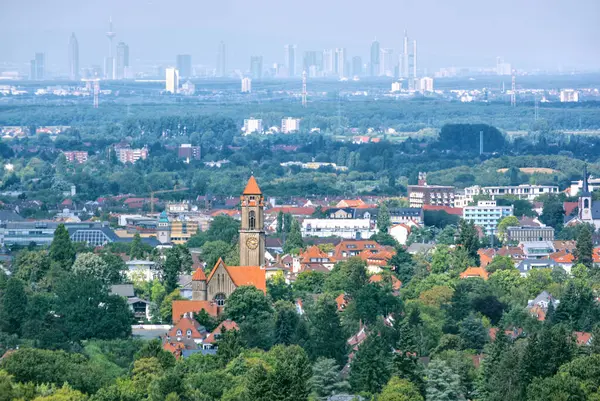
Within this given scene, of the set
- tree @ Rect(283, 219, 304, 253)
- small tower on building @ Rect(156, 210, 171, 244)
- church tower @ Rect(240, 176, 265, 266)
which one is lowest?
small tower on building @ Rect(156, 210, 171, 244)

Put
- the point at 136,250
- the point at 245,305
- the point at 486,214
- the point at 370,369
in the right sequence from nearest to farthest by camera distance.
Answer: the point at 370,369
the point at 245,305
the point at 136,250
the point at 486,214

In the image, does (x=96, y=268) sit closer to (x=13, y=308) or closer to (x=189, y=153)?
(x=13, y=308)

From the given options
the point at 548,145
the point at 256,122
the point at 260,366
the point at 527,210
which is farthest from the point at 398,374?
the point at 256,122

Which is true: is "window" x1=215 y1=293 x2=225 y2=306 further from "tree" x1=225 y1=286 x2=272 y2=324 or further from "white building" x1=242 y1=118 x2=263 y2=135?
"white building" x1=242 y1=118 x2=263 y2=135

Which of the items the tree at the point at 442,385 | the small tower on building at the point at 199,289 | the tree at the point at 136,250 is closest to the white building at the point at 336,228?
the tree at the point at 136,250

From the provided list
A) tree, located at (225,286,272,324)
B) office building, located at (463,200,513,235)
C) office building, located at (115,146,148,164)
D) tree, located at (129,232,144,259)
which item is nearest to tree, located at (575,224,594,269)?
tree, located at (129,232,144,259)

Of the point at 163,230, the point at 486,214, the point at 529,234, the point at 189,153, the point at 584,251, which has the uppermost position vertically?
the point at 584,251

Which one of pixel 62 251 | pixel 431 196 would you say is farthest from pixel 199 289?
pixel 431 196
